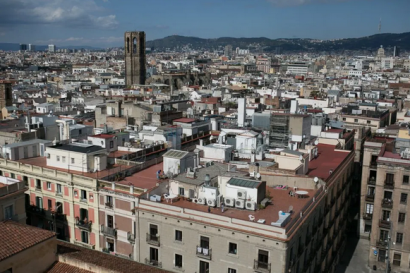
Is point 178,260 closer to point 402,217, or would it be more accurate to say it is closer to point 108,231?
point 108,231

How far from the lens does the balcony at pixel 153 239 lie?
25391 mm

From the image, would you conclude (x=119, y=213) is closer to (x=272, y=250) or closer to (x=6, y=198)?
(x=6, y=198)

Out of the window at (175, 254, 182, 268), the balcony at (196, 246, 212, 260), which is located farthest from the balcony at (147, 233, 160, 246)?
the balcony at (196, 246, 212, 260)

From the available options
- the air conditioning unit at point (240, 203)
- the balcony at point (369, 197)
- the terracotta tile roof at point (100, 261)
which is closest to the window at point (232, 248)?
the air conditioning unit at point (240, 203)

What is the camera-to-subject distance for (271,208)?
2561 centimetres

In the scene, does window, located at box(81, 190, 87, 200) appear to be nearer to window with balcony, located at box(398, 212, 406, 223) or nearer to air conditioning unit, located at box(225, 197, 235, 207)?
air conditioning unit, located at box(225, 197, 235, 207)

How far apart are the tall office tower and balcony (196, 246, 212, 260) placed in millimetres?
109853

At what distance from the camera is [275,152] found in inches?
1471

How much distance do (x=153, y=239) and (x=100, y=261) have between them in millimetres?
6727

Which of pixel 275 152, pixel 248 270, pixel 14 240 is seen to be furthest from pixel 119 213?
pixel 275 152

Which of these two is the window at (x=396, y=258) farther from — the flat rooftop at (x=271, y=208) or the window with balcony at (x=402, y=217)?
the flat rooftop at (x=271, y=208)

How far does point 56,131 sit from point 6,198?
22.1m

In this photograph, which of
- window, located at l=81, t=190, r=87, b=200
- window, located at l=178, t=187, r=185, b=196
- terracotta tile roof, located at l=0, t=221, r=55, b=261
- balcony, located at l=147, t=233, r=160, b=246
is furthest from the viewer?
window, located at l=81, t=190, r=87, b=200

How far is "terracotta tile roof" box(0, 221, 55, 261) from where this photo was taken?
16791 millimetres
